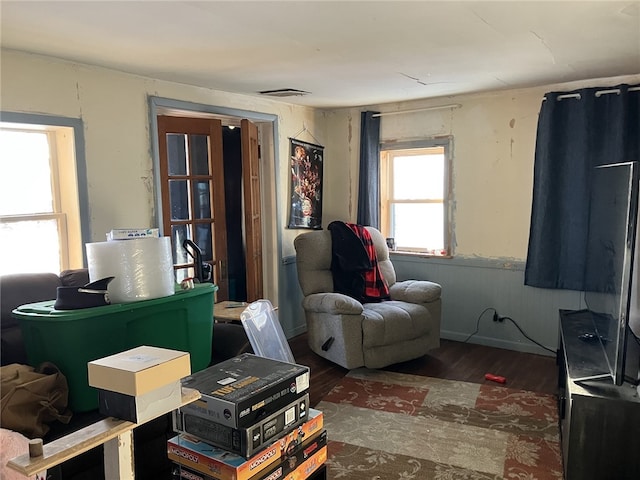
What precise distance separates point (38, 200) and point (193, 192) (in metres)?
1.07

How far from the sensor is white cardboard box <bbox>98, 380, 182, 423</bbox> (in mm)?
1100

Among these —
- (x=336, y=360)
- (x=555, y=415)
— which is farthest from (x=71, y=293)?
(x=555, y=415)

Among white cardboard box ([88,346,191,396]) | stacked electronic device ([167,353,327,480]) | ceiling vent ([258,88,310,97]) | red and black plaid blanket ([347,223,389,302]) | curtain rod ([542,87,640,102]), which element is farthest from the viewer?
red and black plaid blanket ([347,223,389,302])

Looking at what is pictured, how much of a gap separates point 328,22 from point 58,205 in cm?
188

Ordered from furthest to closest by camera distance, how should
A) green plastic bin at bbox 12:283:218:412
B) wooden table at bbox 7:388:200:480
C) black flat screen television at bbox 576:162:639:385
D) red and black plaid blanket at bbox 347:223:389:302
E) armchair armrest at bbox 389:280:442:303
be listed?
red and black plaid blanket at bbox 347:223:389:302
armchair armrest at bbox 389:280:442:303
black flat screen television at bbox 576:162:639:385
green plastic bin at bbox 12:283:218:412
wooden table at bbox 7:388:200:480

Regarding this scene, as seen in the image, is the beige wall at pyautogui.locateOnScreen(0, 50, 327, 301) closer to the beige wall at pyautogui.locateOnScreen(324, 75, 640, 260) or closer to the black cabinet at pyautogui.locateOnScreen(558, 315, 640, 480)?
the beige wall at pyautogui.locateOnScreen(324, 75, 640, 260)

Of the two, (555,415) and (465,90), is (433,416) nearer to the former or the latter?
(555,415)

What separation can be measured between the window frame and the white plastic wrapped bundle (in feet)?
2.96

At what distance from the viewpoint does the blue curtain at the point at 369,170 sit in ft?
14.9

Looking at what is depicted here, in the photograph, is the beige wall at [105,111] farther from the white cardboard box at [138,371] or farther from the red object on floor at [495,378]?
the red object on floor at [495,378]

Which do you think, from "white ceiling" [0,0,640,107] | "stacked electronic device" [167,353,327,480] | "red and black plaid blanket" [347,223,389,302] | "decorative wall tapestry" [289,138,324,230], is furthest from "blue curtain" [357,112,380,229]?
"stacked electronic device" [167,353,327,480]

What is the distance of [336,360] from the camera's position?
3559mm

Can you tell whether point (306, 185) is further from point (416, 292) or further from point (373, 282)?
point (416, 292)

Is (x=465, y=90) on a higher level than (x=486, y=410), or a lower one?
higher
